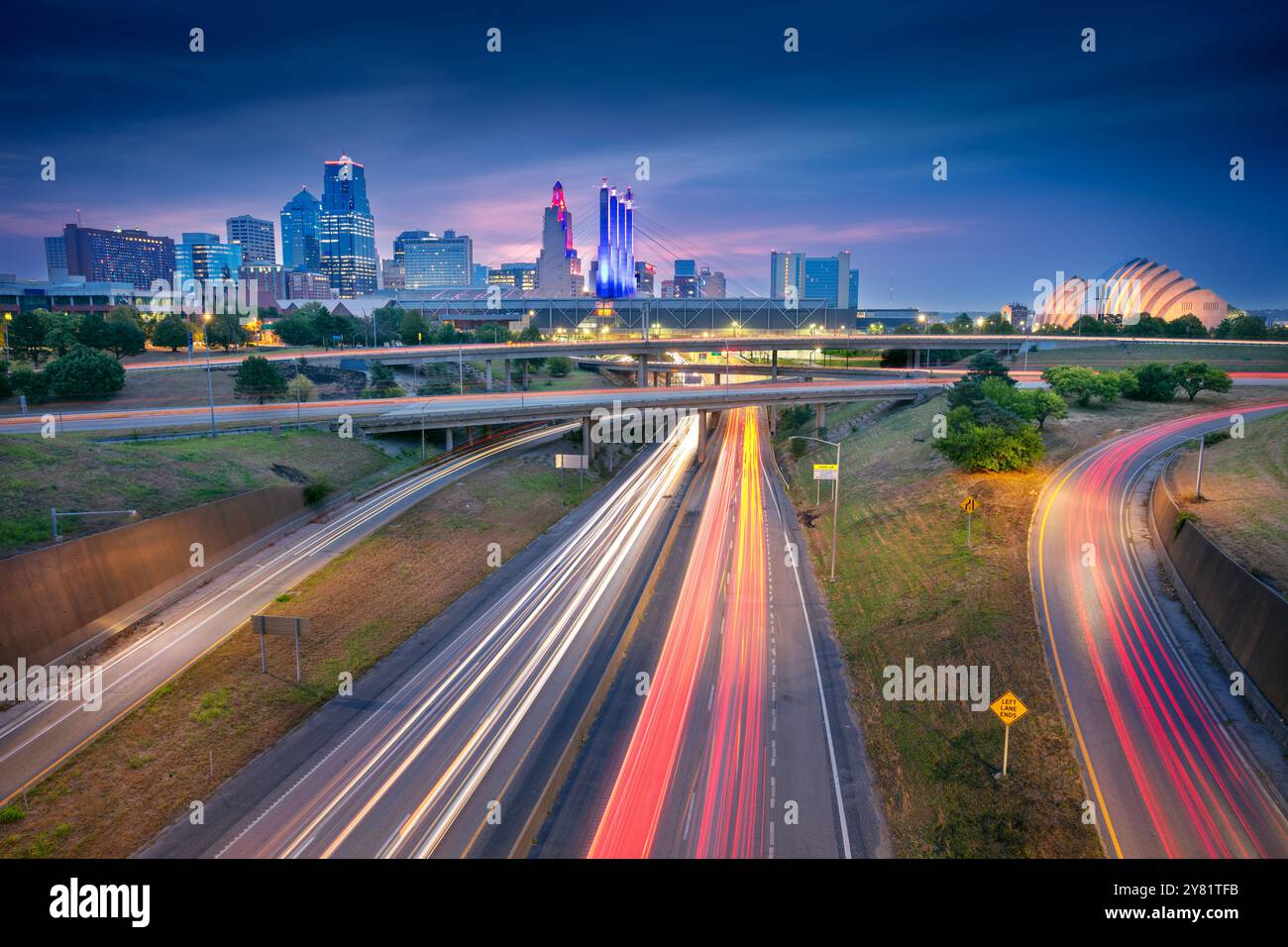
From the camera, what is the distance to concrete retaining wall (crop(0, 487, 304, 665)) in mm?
27281

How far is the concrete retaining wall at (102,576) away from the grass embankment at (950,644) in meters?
30.9

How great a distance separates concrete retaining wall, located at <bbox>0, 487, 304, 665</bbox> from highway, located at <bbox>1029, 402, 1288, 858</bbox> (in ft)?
119

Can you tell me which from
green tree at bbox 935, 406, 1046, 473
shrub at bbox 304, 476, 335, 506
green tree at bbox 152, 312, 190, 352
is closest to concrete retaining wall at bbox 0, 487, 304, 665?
shrub at bbox 304, 476, 335, 506

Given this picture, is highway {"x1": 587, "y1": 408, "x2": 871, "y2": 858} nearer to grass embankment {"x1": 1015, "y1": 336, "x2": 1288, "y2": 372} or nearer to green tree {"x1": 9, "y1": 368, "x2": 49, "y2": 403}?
green tree {"x1": 9, "y1": 368, "x2": 49, "y2": 403}

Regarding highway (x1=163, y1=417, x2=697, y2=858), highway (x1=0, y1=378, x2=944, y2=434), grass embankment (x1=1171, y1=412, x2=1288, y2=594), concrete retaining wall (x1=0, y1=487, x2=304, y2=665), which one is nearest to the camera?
highway (x1=163, y1=417, x2=697, y2=858)

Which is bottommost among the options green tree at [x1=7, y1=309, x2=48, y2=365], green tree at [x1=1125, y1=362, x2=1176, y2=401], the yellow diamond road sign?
the yellow diamond road sign

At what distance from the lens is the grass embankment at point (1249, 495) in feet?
106

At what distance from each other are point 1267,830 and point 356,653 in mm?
30721

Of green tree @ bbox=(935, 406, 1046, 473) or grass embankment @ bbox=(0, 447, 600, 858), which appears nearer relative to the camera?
grass embankment @ bbox=(0, 447, 600, 858)

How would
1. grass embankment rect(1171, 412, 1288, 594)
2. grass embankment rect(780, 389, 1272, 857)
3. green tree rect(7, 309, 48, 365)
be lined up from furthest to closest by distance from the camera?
green tree rect(7, 309, 48, 365) < grass embankment rect(1171, 412, 1288, 594) < grass embankment rect(780, 389, 1272, 857)

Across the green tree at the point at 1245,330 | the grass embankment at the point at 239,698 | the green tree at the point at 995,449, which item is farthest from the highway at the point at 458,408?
the green tree at the point at 1245,330
